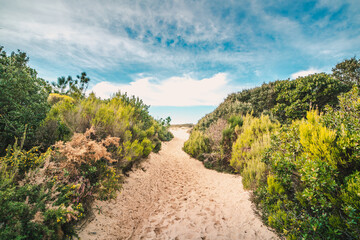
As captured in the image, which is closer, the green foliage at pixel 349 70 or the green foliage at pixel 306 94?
the green foliage at pixel 306 94

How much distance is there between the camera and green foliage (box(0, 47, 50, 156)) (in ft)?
10.3

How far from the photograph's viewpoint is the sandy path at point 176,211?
121 inches

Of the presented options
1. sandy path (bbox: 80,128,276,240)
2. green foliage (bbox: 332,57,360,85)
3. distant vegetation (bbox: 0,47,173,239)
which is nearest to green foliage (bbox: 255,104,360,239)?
sandy path (bbox: 80,128,276,240)

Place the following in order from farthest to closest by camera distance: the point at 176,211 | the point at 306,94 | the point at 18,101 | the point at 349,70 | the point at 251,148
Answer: the point at 349,70 → the point at 306,94 → the point at 251,148 → the point at 176,211 → the point at 18,101

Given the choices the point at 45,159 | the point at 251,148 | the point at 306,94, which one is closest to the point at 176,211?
the point at 45,159

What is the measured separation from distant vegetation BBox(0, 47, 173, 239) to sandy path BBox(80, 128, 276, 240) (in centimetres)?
45

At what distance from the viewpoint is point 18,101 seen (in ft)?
11.2

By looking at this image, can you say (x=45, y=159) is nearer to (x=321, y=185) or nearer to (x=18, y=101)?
(x=18, y=101)

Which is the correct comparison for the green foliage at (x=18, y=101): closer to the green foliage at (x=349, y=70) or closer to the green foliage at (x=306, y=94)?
the green foliage at (x=306, y=94)

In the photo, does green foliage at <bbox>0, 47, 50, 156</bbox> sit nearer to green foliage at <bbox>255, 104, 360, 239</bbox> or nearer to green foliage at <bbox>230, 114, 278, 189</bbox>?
green foliage at <bbox>255, 104, 360, 239</bbox>

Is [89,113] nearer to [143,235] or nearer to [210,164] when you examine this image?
[143,235]

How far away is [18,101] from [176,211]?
4752 millimetres

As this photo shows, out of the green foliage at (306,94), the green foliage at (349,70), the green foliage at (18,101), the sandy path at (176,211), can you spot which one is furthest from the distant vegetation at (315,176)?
the green foliage at (349,70)

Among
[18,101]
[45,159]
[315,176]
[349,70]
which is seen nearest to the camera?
[315,176]
